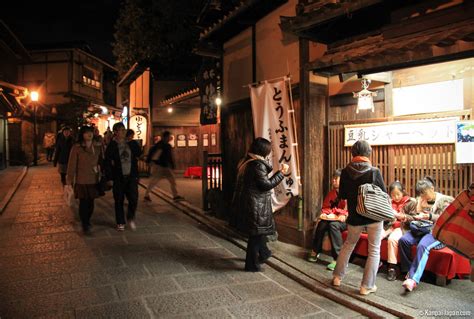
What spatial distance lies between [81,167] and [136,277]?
3682 mm

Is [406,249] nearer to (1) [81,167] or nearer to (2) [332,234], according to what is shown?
(2) [332,234]

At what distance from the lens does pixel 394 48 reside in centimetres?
589

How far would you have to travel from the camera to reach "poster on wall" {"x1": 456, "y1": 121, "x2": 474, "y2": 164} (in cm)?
591

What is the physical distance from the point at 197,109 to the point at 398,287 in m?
19.7

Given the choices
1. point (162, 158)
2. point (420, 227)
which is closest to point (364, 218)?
point (420, 227)

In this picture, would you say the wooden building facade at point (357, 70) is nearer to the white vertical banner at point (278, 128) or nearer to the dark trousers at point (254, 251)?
the white vertical banner at point (278, 128)

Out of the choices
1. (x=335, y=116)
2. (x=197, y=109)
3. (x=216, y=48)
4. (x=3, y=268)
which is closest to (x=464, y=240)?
(x=335, y=116)

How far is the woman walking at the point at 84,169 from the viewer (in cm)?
853

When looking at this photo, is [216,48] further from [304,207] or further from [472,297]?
[472,297]

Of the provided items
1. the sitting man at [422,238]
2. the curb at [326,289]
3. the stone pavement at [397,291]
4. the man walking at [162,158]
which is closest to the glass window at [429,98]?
the sitting man at [422,238]

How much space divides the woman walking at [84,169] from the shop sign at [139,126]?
40.2 ft

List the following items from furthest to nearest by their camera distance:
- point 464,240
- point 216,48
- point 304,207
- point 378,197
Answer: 1. point 216,48
2. point 304,207
3. point 378,197
4. point 464,240

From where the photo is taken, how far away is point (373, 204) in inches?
201

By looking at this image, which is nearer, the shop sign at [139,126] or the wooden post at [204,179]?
the wooden post at [204,179]
